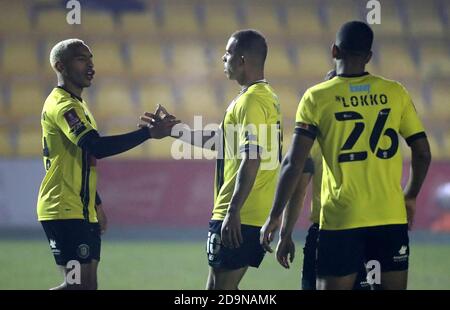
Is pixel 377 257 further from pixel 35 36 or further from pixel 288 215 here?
pixel 35 36

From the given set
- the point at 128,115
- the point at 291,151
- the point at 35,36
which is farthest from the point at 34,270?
the point at 35,36

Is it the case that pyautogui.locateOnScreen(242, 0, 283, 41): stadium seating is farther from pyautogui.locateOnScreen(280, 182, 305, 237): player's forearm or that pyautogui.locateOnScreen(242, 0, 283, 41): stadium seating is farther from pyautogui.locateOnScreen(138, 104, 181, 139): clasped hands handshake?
pyautogui.locateOnScreen(280, 182, 305, 237): player's forearm

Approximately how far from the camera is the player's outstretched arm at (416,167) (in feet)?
16.5

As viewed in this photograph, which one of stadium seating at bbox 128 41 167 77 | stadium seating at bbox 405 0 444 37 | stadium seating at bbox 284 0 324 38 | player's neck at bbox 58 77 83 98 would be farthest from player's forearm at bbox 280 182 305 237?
stadium seating at bbox 405 0 444 37

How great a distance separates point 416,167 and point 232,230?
1.14m

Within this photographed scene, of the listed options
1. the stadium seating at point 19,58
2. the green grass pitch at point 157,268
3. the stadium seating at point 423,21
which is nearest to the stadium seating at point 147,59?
the stadium seating at point 19,58

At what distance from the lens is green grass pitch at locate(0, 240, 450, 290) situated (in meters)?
9.40

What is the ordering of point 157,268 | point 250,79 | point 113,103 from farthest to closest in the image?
point 113,103 → point 157,268 → point 250,79

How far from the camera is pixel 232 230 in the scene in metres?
5.54

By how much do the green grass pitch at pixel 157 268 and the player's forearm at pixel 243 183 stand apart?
372 cm

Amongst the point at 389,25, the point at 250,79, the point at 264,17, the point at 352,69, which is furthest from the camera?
the point at 389,25

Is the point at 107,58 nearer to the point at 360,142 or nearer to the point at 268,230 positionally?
the point at 268,230

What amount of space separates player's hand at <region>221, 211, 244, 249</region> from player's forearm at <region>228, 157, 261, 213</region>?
36 mm

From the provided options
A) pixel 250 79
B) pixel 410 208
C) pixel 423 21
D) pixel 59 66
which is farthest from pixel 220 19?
pixel 410 208
